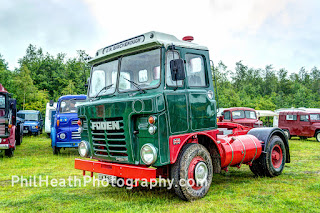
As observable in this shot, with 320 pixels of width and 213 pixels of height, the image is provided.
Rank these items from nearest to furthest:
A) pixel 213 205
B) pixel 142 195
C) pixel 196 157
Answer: pixel 213 205
pixel 196 157
pixel 142 195

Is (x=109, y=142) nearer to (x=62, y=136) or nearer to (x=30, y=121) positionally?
(x=62, y=136)

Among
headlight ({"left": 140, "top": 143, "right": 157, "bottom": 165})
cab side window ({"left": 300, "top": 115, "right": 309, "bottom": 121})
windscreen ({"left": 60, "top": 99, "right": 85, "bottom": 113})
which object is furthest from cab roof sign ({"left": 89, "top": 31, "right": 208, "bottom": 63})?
cab side window ({"left": 300, "top": 115, "right": 309, "bottom": 121})

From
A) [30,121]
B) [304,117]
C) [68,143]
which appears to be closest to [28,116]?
[30,121]

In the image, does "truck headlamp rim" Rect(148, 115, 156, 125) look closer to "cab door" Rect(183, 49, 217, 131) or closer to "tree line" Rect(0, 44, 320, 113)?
"cab door" Rect(183, 49, 217, 131)

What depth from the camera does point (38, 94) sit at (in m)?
36.4

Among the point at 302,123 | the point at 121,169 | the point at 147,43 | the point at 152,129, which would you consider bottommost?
the point at 121,169

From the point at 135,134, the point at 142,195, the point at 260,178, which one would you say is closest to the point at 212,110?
the point at 135,134

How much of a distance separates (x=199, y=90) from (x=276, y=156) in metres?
3.37

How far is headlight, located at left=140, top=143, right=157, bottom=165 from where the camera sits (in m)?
4.54

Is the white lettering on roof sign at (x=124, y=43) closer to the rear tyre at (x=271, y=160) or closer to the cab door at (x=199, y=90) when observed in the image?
the cab door at (x=199, y=90)

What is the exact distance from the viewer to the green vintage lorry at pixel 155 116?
4.67 meters

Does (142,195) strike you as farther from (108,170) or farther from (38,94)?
(38,94)

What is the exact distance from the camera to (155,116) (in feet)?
15.1

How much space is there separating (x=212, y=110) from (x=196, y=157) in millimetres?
1043
